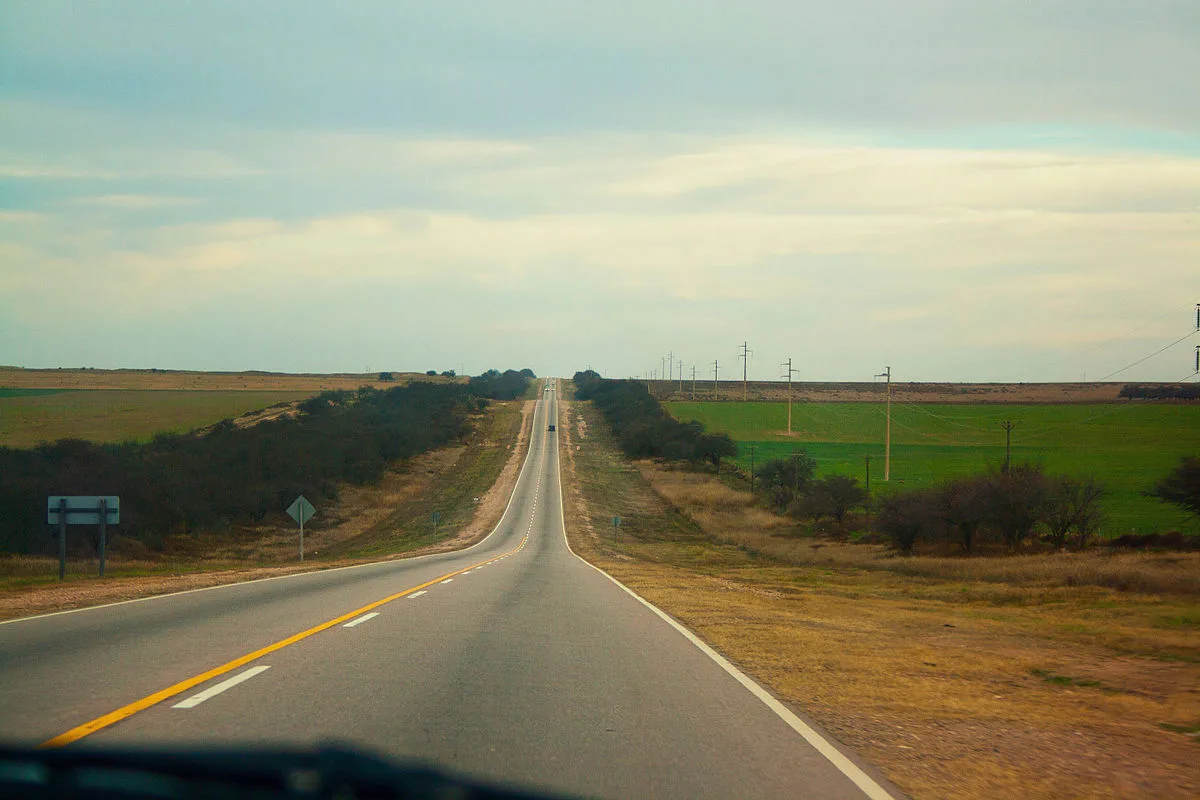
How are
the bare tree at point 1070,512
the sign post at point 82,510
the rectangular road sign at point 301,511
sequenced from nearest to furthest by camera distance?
the sign post at point 82,510 < the rectangular road sign at point 301,511 < the bare tree at point 1070,512

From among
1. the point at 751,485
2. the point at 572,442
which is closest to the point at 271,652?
the point at 751,485

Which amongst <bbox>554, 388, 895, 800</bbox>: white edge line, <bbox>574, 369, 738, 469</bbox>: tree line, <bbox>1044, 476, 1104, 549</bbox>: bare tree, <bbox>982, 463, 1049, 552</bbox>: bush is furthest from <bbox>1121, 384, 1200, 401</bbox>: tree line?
<bbox>554, 388, 895, 800</bbox>: white edge line

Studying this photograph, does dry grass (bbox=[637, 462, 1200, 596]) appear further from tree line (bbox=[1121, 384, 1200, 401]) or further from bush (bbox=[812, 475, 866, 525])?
tree line (bbox=[1121, 384, 1200, 401])

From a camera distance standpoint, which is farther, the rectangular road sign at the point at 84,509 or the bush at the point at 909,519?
the bush at the point at 909,519

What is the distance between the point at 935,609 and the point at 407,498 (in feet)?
210

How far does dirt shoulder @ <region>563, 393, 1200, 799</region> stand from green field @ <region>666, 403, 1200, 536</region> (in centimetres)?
3765

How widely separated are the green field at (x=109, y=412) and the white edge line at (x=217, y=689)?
175 ft

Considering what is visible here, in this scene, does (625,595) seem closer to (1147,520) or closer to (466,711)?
(466,711)

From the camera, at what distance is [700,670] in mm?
10117

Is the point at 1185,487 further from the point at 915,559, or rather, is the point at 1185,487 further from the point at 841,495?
the point at 841,495

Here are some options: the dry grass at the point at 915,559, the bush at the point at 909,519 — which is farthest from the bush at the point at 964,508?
the dry grass at the point at 915,559

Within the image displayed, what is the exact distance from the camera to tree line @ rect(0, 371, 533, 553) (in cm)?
4593

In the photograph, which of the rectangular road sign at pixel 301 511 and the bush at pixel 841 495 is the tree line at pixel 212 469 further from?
Result: the bush at pixel 841 495

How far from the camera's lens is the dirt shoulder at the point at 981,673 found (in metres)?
6.77
